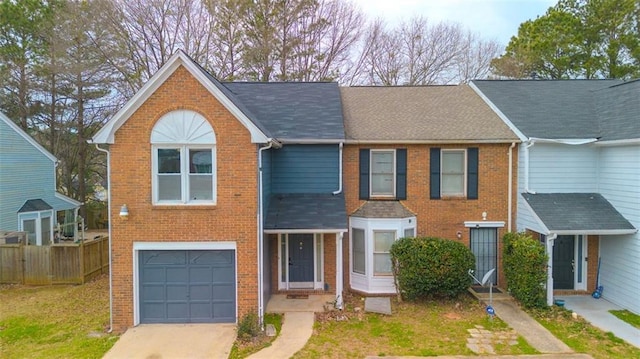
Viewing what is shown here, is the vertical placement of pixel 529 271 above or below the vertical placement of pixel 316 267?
above

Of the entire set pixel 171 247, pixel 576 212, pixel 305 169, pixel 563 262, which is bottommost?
pixel 563 262

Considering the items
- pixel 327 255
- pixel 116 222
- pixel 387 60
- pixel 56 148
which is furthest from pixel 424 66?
pixel 56 148

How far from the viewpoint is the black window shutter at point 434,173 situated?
41.5ft

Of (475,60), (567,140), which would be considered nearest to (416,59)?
(475,60)

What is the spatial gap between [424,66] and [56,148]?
85.9ft

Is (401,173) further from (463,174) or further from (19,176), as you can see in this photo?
(19,176)

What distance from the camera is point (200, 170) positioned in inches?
382

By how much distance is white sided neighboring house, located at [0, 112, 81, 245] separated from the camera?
635 inches

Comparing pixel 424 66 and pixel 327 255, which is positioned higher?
pixel 424 66

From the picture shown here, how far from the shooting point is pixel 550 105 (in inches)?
551

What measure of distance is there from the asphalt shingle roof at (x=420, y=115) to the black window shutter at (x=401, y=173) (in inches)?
21.7

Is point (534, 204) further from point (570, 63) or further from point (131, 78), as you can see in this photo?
point (131, 78)

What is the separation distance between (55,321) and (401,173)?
11008 mm

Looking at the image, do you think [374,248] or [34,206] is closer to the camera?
[374,248]
